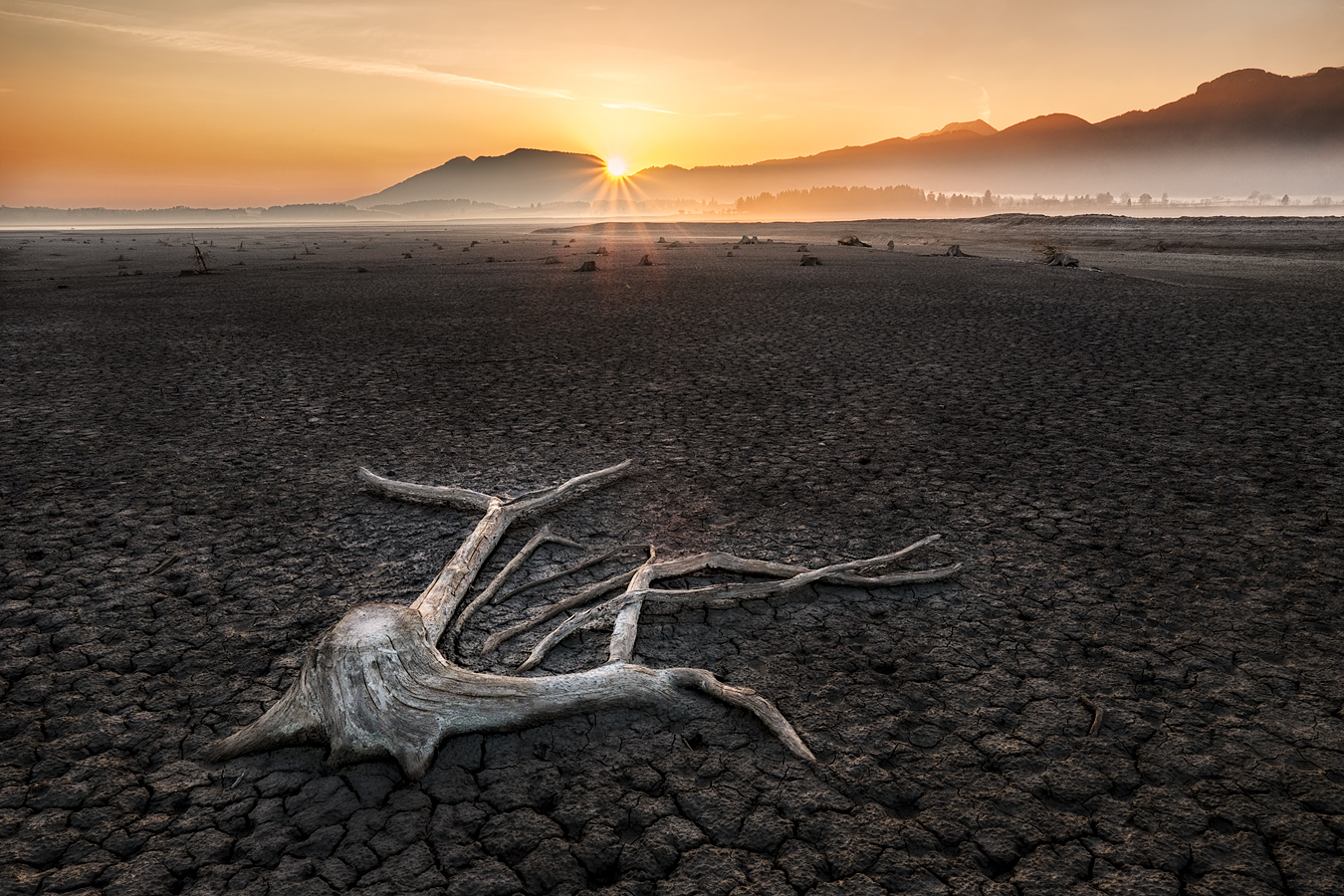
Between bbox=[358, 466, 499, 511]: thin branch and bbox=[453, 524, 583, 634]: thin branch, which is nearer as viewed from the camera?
bbox=[453, 524, 583, 634]: thin branch

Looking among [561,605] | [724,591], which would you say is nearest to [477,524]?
[561,605]

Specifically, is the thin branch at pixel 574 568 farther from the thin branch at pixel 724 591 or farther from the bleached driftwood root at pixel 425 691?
the thin branch at pixel 724 591

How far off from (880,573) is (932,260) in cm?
2751

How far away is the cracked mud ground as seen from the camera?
2.22 m

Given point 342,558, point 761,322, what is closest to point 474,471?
point 342,558

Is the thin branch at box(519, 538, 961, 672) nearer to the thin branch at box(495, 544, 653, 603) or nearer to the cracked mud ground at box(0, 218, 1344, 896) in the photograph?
the cracked mud ground at box(0, 218, 1344, 896)

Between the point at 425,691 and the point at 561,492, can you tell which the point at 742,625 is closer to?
the point at 425,691

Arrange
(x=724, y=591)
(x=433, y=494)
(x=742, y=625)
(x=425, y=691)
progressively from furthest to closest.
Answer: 1. (x=433, y=494)
2. (x=724, y=591)
3. (x=742, y=625)
4. (x=425, y=691)

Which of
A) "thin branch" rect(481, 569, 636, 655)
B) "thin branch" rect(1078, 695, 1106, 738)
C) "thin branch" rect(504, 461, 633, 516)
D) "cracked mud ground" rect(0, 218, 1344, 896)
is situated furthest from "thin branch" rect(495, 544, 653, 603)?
"thin branch" rect(1078, 695, 1106, 738)

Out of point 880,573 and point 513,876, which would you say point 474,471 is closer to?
point 880,573

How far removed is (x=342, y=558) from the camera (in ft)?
13.8

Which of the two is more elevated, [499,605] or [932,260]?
[932,260]

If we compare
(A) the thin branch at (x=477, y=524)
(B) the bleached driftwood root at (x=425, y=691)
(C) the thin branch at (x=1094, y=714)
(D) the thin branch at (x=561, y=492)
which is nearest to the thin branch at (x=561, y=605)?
(B) the bleached driftwood root at (x=425, y=691)

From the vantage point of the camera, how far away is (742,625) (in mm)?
3516
